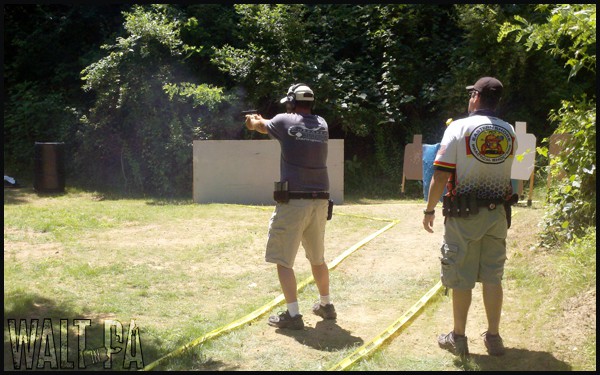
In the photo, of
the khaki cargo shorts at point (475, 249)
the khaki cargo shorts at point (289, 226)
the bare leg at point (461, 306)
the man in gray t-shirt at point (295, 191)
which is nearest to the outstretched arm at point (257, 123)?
the man in gray t-shirt at point (295, 191)

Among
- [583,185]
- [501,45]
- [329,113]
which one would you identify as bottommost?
[583,185]

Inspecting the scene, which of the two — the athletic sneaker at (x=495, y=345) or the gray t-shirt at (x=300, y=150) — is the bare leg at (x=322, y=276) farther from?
the athletic sneaker at (x=495, y=345)

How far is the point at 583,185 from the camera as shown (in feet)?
22.8

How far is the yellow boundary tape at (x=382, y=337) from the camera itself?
4707 mm

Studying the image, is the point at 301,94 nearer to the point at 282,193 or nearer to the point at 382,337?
the point at 282,193

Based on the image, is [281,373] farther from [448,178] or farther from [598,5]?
[598,5]

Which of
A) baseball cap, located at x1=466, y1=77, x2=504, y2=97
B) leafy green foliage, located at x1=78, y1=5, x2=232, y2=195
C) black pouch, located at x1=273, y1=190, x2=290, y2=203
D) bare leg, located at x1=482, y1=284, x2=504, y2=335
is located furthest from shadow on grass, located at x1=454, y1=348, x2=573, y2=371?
leafy green foliage, located at x1=78, y1=5, x2=232, y2=195

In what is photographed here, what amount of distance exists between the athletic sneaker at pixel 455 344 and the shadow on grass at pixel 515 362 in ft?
0.18

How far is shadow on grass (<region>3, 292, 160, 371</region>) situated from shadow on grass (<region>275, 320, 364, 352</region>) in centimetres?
108

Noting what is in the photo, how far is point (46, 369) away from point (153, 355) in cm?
71

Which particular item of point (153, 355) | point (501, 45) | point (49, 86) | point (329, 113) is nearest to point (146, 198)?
point (329, 113)

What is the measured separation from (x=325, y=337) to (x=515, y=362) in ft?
4.61

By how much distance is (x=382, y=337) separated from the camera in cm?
519

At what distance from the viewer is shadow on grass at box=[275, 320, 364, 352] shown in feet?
17.1
